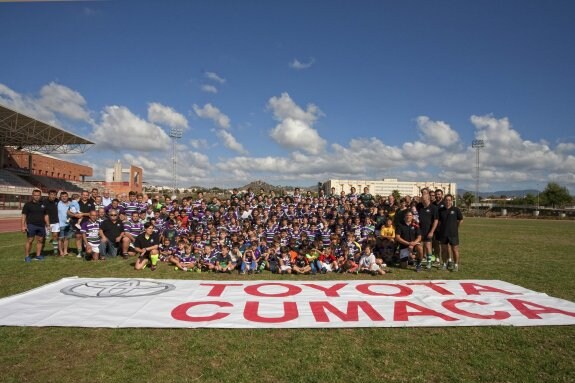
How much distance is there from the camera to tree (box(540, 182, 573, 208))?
90.2 meters

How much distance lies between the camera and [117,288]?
7.22m

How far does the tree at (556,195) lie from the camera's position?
90.2 meters

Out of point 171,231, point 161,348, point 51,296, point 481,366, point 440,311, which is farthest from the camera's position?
point 171,231

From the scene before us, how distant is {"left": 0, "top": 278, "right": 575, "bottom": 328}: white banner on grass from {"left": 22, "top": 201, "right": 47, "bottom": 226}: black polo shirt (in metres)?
3.72

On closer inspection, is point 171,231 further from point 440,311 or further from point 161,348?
point 440,311

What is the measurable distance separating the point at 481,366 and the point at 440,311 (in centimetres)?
196

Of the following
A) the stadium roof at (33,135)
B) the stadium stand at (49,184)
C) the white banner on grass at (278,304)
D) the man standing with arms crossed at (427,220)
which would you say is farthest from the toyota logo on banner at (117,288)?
the stadium stand at (49,184)

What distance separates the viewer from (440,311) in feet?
19.9

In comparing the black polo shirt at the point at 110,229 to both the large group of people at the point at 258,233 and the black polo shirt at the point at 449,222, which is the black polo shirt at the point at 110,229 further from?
the black polo shirt at the point at 449,222

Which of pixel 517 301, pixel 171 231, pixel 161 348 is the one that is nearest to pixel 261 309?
pixel 161 348

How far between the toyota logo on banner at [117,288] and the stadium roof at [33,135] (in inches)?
1459

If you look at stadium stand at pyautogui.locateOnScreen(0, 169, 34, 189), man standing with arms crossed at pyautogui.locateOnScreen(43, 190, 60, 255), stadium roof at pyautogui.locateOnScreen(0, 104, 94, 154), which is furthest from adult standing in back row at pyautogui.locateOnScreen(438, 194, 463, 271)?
stadium stand at pyautogui.locateOnScreen(0, 169, 34, 189)

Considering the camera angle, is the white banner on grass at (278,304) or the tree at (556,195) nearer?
the white banner on grass at (278,304)

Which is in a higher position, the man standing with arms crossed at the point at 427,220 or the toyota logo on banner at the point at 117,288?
the man standing with arms crossed at the point at 427,220
